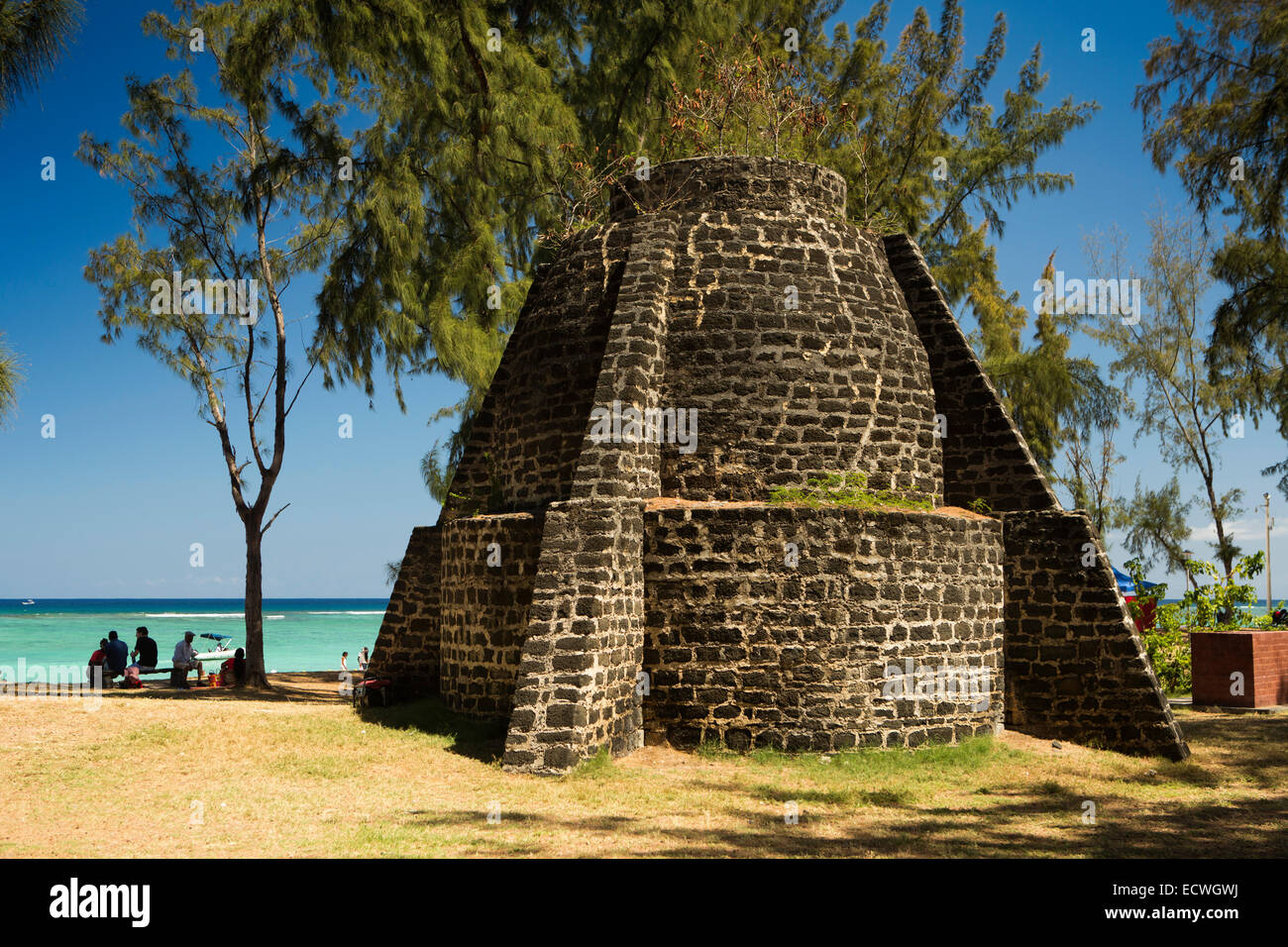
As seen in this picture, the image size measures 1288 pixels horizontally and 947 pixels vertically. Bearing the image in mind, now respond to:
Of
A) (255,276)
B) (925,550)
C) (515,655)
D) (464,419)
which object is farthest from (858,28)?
(515,655)

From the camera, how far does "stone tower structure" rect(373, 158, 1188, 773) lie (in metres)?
10.0

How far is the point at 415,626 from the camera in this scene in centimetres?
A: 1392

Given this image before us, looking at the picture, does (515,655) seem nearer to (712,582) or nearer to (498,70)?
(712,582)

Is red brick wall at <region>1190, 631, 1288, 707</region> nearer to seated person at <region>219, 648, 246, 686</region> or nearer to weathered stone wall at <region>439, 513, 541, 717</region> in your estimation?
weathered stone wall at <region>439, 513, 541, 717</region>

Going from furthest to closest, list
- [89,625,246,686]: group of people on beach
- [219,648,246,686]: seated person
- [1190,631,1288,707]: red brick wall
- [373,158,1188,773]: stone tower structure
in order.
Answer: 1. [219,648,246,686]: seated person
2. [89,625,246,686]: group of people on beach
3. [1190,631,1288,707]: red brick wall
4. [373,158,1188,773]: stone tower structure

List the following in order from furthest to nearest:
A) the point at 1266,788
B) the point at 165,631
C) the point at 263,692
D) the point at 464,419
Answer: the point at 165,631 < the point at 464,419 < the point at 263,692 < the point at 1266,788

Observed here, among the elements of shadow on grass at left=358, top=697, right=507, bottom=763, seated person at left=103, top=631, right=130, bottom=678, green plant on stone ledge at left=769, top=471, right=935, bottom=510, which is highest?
green plant on stone ledge at left=769, top=471, right=935, bottom=510

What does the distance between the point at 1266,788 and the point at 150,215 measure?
20728 mm

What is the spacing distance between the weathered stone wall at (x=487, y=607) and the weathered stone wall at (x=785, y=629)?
60.0 inches

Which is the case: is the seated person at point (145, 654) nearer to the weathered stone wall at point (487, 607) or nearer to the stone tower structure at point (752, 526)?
the stone tower structure at point (752, 526)

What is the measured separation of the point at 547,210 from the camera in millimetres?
19531

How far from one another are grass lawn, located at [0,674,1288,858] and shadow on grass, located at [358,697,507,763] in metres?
0.05

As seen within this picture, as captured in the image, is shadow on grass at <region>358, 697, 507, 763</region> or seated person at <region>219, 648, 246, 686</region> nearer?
shadow on grass at <region>358, 697, 507, 763</region>

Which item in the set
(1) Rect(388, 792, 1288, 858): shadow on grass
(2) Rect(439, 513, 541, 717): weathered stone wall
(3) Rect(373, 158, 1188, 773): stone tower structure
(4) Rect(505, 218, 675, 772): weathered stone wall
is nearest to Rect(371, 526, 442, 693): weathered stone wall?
(3) Rect(373, 158, 1188, 773): stone tower structure
